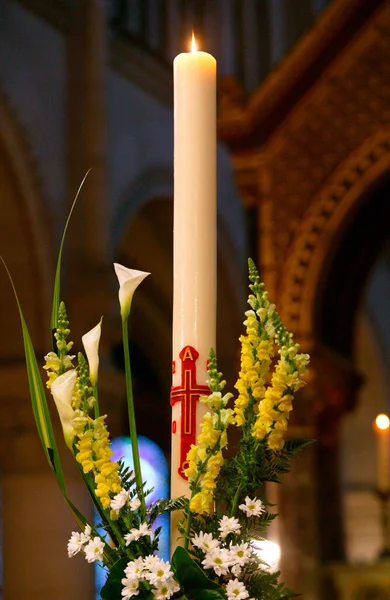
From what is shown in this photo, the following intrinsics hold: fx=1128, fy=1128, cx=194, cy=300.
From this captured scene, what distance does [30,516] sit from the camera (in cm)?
298

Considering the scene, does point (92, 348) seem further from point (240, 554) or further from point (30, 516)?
point (30, 516)

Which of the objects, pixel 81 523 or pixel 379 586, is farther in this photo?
pixel 379 586

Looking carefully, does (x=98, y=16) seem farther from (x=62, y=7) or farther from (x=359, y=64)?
(x=359, y=64)

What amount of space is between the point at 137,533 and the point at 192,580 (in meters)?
0.06

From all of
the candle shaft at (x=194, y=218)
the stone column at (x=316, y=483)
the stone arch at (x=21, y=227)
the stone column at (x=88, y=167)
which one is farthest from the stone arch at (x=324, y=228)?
the candle shaft at (x=194, y=218)

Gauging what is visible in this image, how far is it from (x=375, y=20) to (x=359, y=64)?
0.13 meters

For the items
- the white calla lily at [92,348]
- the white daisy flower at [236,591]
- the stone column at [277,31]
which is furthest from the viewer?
the stone column at [277,31]

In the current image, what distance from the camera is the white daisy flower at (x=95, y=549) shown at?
2.89 feet

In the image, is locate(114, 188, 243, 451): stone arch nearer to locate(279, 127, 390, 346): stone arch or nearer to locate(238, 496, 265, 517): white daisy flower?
locate(279, 127, 390, 346): stone arch

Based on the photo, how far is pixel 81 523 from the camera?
940 millimetres

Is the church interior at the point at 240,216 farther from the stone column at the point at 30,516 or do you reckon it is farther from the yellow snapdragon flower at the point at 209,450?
→ the yellow snapdragon flower at the point at 209,450

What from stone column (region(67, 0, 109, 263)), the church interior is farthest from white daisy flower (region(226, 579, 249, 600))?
stone column (region(67, 0, 109, 263))

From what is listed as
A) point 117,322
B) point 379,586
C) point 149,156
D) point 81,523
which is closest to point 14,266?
point 117,322

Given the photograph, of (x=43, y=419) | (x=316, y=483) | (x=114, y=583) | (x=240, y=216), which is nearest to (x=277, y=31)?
(x=240, y=216)
